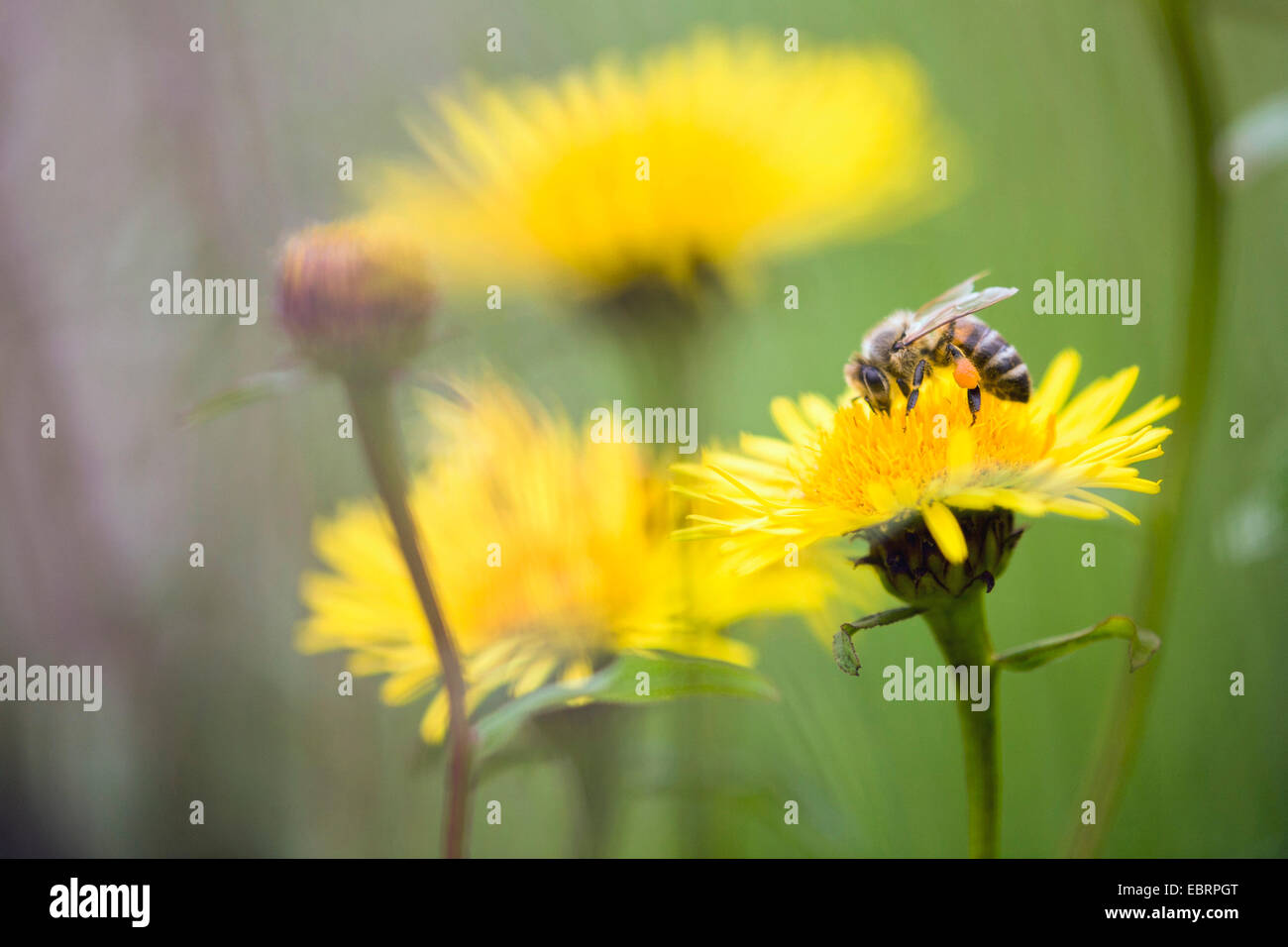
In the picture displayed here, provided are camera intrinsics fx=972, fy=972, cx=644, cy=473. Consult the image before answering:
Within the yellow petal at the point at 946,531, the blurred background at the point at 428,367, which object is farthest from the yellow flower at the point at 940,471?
the blurred background at the point at 428,367

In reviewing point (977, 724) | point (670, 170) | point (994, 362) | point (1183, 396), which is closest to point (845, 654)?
point (977, 724)

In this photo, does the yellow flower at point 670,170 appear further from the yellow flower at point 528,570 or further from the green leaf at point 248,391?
the green leaf at point 248,391

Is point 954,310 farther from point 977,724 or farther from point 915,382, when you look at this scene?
point 977,724

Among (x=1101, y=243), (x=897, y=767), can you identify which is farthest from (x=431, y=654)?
(x=1101, y=243)

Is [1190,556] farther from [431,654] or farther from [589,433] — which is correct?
[431,654]

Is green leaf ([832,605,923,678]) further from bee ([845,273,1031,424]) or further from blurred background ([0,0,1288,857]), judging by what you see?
blurred background ([0,0,1288,857])

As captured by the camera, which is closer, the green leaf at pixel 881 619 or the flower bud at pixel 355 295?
the green leaf at pixel 881 619
